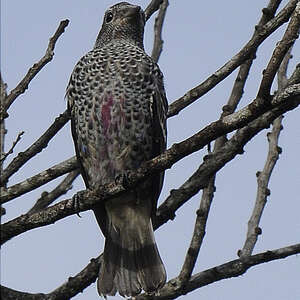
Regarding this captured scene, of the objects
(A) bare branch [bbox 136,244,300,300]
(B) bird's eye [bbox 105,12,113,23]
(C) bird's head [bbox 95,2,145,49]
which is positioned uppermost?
(B) bird's eye [bbox 105,12,113,23]

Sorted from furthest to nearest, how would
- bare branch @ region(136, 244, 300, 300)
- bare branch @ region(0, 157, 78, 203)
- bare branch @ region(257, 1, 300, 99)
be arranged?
bare branch @ region(0, 157, 78, 203), bare branch @ region(136, 244, 300, 300), bare branch @ region(257, 1, 300, 99)

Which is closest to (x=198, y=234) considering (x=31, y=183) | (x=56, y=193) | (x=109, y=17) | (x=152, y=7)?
(x=31, y=183)

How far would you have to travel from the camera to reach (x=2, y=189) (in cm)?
471

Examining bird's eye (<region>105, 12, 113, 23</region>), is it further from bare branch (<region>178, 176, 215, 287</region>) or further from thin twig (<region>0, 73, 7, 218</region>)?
bare branch (<region>178, 176, 215, 287</region>)

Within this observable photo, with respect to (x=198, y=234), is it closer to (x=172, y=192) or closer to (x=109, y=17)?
(x=172, y=192)

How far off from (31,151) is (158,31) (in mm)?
1520

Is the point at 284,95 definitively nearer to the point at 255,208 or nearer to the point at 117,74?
the point at 255,208

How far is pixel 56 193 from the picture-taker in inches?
210

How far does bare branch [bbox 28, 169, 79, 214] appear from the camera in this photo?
5.25 metres

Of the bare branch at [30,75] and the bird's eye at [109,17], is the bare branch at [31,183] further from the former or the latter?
the bird's eye at [109,17]

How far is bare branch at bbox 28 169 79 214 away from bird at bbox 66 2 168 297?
0.12 metres

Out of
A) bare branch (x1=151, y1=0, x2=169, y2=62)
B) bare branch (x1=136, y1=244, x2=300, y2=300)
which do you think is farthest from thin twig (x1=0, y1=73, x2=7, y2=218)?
bare branch (x1=136, y1=244, x2=300, y2=300)

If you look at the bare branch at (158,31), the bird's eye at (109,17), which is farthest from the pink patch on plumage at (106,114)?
the bird's eye at (109,17)

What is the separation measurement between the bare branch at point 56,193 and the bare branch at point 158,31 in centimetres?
122
